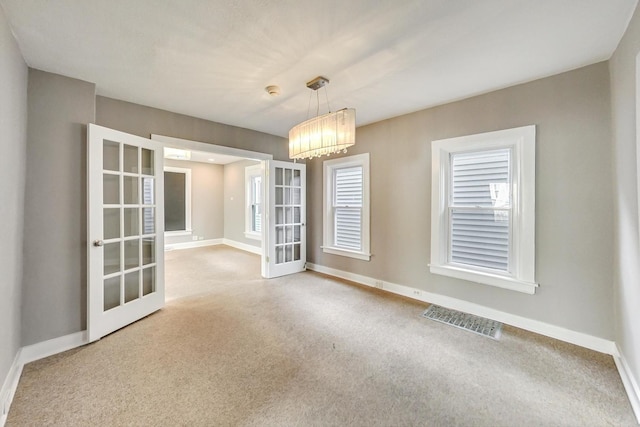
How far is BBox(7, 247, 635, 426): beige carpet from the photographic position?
1526 mm

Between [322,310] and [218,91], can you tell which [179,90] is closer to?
[218,91]

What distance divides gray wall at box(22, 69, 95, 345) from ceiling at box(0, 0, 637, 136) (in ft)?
0.78

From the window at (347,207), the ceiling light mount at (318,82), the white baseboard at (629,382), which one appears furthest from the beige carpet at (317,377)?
the ceiling light mount at (318,82)

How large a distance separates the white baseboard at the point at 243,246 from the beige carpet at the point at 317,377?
3.63m

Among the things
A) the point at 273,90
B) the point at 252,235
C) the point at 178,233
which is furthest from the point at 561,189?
the point at 178,233

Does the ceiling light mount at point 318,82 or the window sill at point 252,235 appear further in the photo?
the window sill at point 252,235

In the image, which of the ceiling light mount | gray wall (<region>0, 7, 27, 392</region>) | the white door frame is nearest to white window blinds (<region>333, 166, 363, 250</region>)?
the white door frame

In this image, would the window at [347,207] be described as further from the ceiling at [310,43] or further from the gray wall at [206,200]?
the gray wall at [206,200]

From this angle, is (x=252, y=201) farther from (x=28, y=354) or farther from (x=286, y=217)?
(x=28, y=354)

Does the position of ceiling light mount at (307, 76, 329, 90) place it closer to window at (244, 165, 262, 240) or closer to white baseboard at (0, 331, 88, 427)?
white baseboard at (0, 331, 88, 427)

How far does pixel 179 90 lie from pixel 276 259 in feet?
9.18

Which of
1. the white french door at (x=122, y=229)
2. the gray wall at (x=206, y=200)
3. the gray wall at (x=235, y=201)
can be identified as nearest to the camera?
the white french door at (x=122, y=229)

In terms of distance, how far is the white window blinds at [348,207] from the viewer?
407cm

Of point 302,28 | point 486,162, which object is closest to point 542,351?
point 486,162
